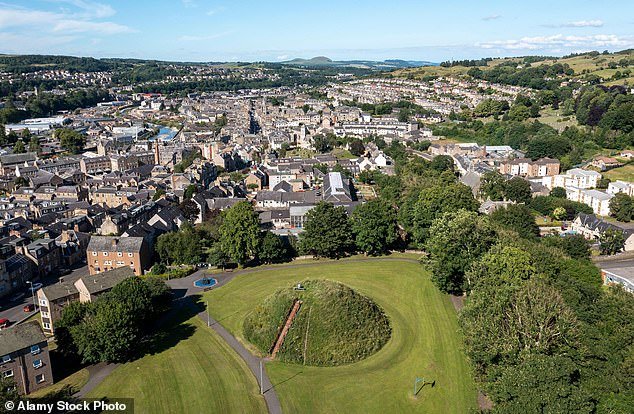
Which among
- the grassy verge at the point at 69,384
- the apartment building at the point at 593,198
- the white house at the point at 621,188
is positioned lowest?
the grassy verge at the point at 69,384

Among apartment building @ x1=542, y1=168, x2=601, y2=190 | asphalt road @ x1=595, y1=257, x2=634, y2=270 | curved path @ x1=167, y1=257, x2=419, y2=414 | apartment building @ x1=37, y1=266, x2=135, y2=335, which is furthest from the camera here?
apartment building @ x1=542, y1=168, x2=601, y2=190

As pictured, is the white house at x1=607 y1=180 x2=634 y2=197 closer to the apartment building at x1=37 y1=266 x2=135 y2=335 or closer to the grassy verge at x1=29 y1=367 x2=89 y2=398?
the apartment building at x1=37 y1=266 x2=135 y2=335

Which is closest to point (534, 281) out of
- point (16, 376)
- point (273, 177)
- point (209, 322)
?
point (209, 322)

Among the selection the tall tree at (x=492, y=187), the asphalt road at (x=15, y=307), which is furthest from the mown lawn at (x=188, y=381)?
the tall tree at (x=492, y=187)

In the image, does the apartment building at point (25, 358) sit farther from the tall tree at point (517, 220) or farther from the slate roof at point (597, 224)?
the slate roof at point (597, 224)

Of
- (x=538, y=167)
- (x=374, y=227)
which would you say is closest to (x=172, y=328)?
(x=374, y=227)

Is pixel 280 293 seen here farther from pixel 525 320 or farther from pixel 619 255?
pixel 619 255

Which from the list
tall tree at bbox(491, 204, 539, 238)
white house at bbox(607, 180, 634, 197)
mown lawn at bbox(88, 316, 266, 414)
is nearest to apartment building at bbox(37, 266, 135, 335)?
mown lawn at bbox(88, 316, 266, 414)
